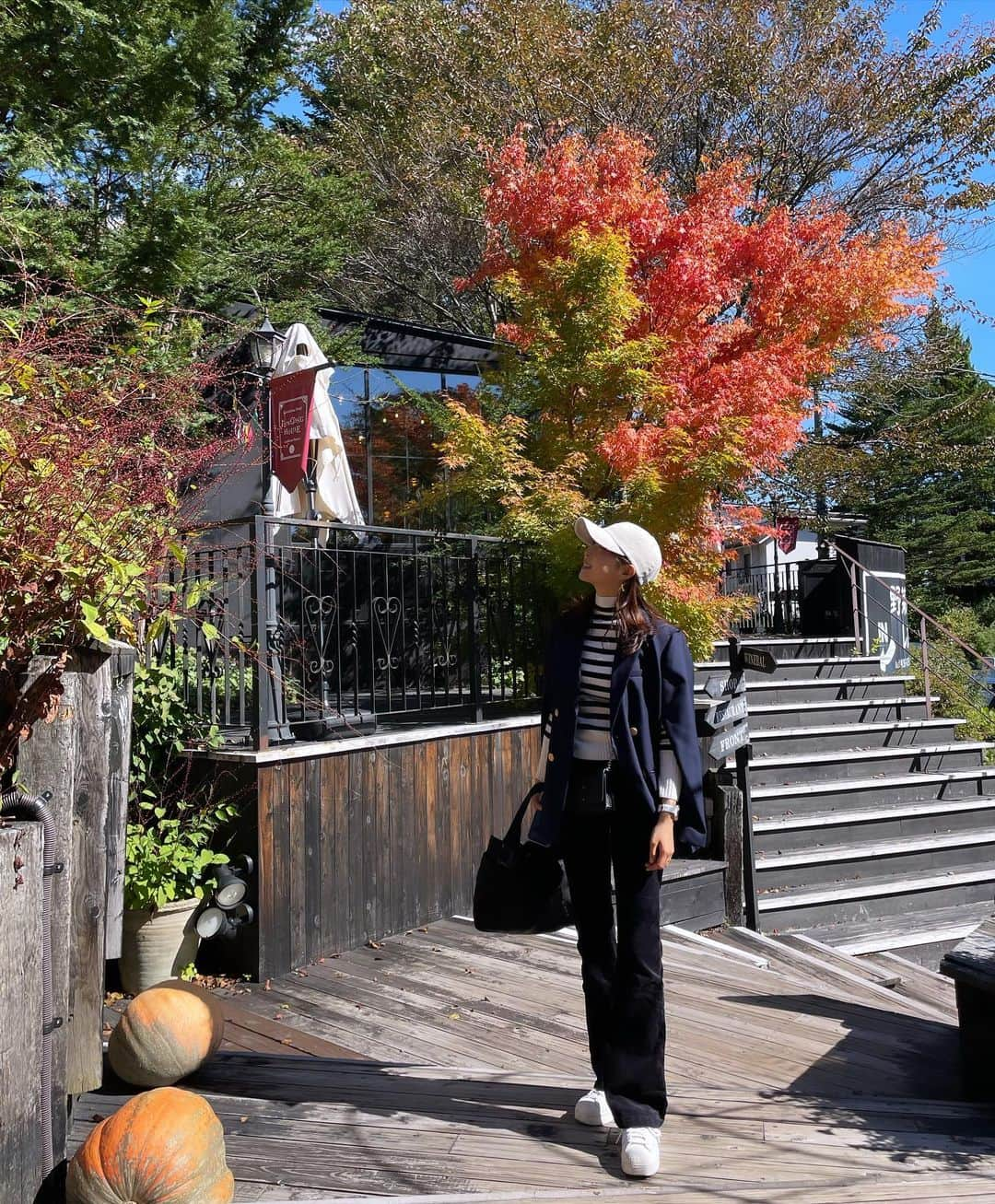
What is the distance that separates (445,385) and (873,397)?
690 centimetres

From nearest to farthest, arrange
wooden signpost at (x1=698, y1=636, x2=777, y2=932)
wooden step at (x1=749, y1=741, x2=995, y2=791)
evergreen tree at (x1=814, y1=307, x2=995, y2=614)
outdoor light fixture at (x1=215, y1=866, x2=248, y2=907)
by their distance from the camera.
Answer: outdoor light fixture at (x1=215, y1=866, x2=248, y2=907), wooden signpost at (x1=698, y1=636, x2=777, y2=932), wooden step at (x1=749, y1=741, x2=995, y2=791), evergreen tree at (x1=814, y1=307, x2=995, y2=614)

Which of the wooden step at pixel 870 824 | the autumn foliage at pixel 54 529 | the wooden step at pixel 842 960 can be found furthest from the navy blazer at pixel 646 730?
the wooden step at pixel 870 824

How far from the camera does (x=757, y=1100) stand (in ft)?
9.25

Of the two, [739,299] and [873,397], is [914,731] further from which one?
[873,397]

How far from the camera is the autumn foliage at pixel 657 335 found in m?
7.32

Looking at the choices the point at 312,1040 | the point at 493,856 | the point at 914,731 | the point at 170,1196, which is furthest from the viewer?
the point at 914,731

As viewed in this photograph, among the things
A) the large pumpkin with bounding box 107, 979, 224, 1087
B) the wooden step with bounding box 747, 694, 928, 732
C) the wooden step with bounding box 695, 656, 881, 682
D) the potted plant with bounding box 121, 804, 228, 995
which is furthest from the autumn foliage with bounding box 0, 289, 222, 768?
the wooden step with bounding box 695, 656, 881, 682

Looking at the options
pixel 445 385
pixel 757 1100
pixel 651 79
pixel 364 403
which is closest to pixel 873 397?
pixel 651 79

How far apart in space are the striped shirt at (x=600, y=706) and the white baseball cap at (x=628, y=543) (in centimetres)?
14

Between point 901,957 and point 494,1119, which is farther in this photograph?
point 901,957

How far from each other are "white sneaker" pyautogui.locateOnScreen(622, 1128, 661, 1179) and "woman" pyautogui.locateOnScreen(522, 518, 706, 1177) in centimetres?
7

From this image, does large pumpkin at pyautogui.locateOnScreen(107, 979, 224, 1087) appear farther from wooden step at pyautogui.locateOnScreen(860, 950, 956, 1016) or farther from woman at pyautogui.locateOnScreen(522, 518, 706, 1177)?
wooden step at pyautogui.locateOnScreen(860, 950, 956, 1016)

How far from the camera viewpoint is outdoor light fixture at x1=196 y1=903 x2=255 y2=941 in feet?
13.6

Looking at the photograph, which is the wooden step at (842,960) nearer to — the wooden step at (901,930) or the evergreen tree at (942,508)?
the wooden step at (901,930)
